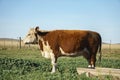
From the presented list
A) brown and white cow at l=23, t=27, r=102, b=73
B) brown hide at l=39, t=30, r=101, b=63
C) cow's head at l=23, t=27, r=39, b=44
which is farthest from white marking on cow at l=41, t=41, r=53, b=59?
cow's head at l=23, t=27, r=39, b=44

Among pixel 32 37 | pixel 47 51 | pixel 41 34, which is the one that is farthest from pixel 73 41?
pixel 32 37

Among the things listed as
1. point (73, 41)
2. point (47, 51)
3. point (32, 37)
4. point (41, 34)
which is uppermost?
point (41, 34)

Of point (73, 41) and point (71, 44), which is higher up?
point (73, 41)

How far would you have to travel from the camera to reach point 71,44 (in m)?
14.4

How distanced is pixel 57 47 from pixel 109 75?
4388 millimetres

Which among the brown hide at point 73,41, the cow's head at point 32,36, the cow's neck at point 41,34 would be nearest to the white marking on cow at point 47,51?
the brown hide at point 73,41

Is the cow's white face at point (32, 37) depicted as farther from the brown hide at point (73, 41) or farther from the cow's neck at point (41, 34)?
the brown hide at point (73, 41)

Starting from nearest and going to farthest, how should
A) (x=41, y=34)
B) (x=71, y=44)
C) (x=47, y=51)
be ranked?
1. (x=71, y=44)
2. (x=47, y=51)
3. (x=41, y=34)

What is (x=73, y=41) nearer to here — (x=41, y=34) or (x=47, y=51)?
(x=47, y=51)

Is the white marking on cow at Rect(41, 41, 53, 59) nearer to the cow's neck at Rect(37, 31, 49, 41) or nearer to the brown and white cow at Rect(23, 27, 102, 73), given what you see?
the brown and white cow at Rect(23, 27, 102, 73)

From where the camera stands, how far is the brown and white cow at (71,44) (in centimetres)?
1441

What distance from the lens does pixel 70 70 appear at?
14.2 m

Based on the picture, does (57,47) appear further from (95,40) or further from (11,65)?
(11,65)

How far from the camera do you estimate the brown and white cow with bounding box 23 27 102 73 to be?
47.3ft
